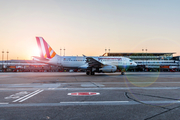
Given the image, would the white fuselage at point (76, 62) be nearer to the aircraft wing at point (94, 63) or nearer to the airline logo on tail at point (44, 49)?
the airline logo on tail at point (44, 49)

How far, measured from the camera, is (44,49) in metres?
35.2

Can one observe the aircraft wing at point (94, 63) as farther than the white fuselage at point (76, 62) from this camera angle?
No

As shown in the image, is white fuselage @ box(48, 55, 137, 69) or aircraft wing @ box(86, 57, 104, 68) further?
white fuselage @ box(48, 55, 137, 69)

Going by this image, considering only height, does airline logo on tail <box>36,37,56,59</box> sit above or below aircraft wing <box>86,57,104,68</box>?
above

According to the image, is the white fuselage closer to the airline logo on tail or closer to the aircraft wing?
the airline logo on tail

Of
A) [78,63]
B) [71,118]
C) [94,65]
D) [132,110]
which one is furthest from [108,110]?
[78,63]

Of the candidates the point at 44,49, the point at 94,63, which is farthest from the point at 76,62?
the point at 44,49

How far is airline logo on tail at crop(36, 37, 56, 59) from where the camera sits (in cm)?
3528

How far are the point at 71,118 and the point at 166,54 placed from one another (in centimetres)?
10988

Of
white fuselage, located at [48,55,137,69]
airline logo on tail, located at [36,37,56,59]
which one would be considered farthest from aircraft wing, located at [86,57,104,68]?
airline logo on tail, located at [36,37,56,59]

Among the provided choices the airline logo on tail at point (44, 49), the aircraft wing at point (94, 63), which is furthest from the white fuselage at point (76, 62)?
the aircraft wing at point (94, 63)

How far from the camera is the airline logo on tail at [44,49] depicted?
116 ft

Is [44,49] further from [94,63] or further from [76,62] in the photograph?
[94,63]

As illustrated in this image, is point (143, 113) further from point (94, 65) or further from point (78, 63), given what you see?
point (78, 63)
